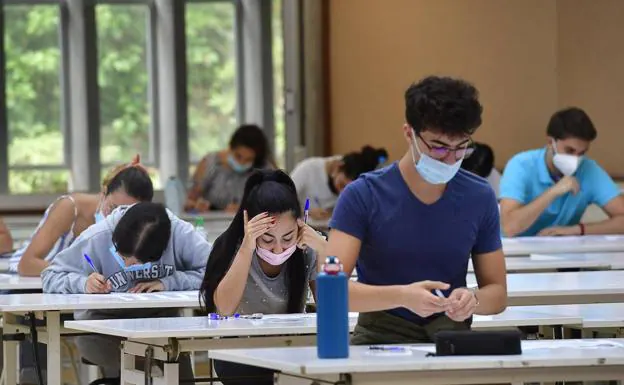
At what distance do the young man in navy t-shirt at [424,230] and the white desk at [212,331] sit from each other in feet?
1.38

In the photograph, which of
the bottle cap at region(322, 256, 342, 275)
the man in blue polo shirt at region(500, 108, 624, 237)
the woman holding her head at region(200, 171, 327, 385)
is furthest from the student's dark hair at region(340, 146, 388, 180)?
the bottle cap at region(322, 256, 342, 275)

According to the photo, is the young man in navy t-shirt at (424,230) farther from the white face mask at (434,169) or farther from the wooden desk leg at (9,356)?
Answer: the wooden desk leg at (9,356)

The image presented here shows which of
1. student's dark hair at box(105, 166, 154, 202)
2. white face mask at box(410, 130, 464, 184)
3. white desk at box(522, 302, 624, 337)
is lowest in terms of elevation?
white desk at box(522, 302, 624, 337)

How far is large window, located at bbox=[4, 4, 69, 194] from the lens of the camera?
9680mm

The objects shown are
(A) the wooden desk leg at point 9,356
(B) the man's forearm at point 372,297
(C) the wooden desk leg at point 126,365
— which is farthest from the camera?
(A) the wooden desk leg at point 9,356

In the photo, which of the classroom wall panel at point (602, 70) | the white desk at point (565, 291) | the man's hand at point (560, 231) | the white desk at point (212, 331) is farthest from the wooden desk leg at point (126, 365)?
the classroom wall panel at point (602, 70)

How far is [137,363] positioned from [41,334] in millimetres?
763

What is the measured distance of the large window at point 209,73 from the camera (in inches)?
388

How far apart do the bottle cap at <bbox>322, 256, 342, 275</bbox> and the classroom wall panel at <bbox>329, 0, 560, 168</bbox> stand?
6011 mm

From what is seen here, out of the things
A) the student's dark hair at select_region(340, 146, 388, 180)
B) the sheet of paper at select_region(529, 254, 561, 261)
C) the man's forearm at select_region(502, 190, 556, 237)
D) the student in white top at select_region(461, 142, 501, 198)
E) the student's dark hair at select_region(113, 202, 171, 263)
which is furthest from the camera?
the student's dark hair at select_region(340, 146, 388, 180)

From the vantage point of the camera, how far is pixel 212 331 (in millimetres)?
3568

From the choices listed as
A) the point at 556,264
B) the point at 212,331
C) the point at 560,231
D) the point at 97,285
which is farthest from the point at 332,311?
the point at 560,231

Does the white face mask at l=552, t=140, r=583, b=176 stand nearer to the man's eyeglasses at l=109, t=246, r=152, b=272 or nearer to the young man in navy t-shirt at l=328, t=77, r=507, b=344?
the man's eyeglasses at l=109, t=246, r=152, b=272

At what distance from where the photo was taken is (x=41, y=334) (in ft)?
15.3
